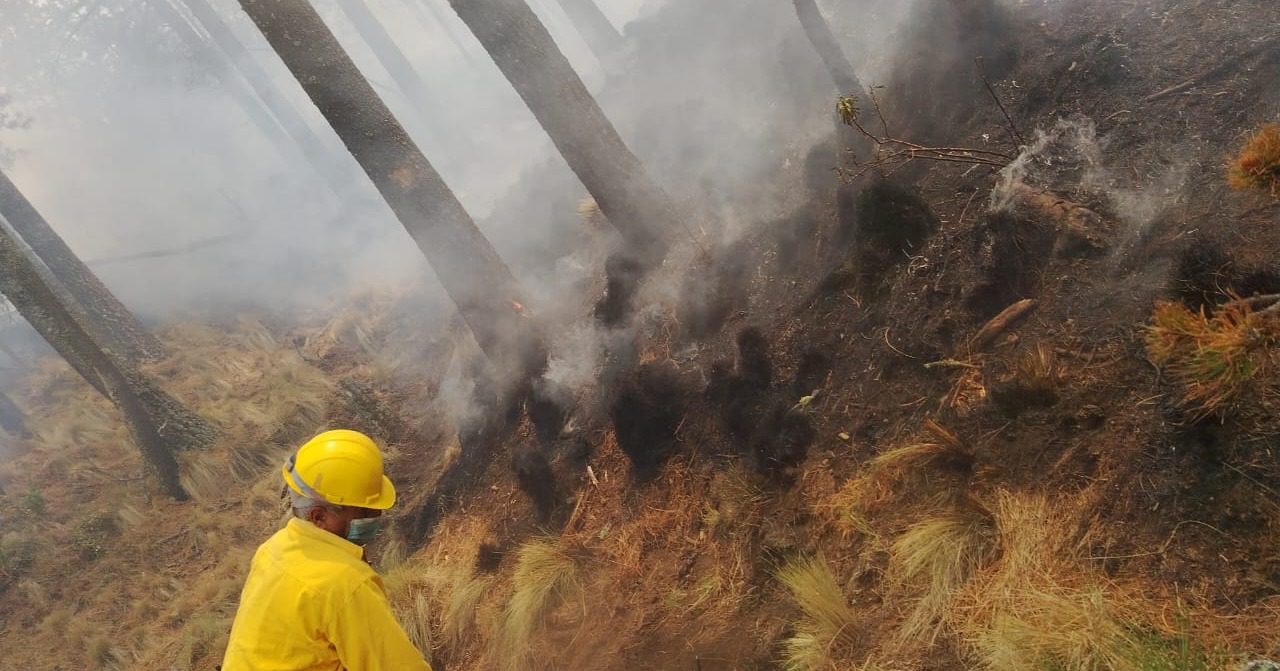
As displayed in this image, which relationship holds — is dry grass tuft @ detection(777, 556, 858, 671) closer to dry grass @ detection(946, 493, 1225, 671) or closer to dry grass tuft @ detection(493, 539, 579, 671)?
dry grass @ detection(946, 493, 1225, 671)

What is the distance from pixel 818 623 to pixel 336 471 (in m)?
2.30

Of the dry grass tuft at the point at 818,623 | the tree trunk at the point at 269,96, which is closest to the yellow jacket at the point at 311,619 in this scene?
the dry grass tuft at the point at 818,623

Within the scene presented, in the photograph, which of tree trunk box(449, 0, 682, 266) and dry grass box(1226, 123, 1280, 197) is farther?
tree trunk box(449, 0, 682, 266)

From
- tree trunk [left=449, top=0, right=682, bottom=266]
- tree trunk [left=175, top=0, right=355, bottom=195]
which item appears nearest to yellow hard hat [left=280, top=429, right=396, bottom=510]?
tree trunk [left=449, top=0, right=682, bottom=266]

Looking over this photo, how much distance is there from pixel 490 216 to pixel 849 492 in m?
9.61

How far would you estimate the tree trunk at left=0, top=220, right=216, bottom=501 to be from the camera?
7906 mm

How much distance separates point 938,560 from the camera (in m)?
3.00

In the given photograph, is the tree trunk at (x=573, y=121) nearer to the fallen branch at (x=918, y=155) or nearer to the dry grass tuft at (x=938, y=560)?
the fallen branch at (x=918, y=155)

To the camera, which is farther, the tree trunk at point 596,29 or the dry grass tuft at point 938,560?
the tree trunk at point 596,29

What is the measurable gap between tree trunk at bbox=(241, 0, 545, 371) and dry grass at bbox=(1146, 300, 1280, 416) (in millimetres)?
4898

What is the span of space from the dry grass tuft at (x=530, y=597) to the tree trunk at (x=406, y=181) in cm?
207

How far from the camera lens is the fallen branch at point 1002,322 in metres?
3.51

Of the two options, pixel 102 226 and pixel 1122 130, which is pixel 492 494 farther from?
pixel 102 226

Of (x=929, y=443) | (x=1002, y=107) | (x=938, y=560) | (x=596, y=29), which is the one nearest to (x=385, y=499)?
(x=938, y=560)
